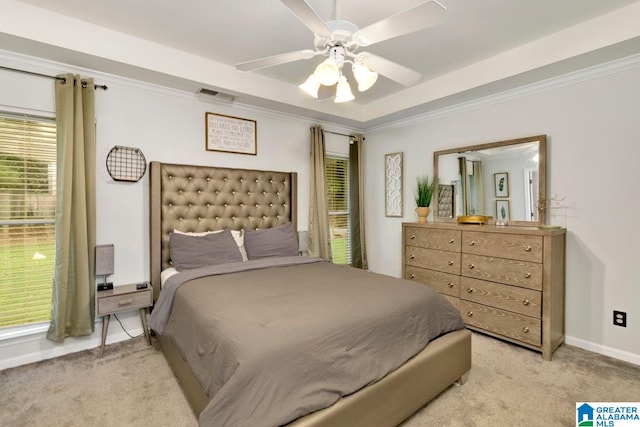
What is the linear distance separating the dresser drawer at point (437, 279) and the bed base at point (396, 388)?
3.28 feet

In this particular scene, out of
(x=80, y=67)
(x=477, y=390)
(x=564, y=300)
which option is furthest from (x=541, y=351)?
(x=80, y=67)

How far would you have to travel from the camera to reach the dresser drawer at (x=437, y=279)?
3.03 meters

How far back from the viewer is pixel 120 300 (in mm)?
2422

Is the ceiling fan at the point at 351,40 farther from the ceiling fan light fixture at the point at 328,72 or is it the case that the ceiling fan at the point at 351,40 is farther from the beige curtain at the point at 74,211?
the beige curtain at the point at 74,211

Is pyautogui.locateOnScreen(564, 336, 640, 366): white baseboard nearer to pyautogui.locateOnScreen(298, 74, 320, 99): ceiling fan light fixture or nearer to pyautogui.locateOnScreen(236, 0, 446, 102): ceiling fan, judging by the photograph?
pyautogui.locateOnScreen(236, 0, 446, 102): ceiling fan

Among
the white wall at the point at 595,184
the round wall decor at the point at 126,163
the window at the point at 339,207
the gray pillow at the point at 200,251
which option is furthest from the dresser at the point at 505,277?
the round wall decor at the point at 126,163

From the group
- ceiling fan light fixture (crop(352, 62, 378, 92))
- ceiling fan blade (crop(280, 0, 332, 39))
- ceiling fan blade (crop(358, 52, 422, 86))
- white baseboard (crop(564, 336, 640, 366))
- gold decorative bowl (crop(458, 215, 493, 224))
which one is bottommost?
white baseboard (crop(564, 336, 640, 366))

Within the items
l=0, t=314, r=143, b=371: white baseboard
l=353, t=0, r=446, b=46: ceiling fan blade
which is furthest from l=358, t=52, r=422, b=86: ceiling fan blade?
l=0, t=314, r=143, b=371: white baseboard

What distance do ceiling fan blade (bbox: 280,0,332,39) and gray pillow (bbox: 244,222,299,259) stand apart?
2.01 meters

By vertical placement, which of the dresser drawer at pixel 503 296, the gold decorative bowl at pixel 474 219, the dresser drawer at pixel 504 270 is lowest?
the dresser drawer at pixel 503 296

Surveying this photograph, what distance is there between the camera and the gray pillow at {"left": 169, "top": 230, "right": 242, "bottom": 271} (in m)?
2.65

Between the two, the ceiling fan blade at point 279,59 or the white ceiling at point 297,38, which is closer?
the ceiling fan blade at point 279,59

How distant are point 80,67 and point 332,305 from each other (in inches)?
107

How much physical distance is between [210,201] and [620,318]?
3.63 m
